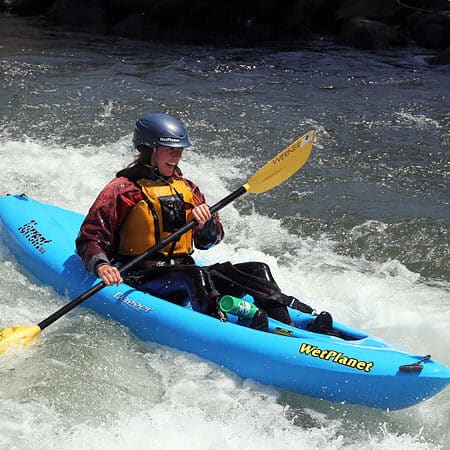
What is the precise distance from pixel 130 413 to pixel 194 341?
50 cm

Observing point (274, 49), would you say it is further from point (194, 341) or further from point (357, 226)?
point (194, 341)

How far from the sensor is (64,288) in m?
4.52

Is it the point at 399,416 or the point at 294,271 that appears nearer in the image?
the point at 399,416

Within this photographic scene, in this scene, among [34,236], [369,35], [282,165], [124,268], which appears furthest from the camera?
[369,35]

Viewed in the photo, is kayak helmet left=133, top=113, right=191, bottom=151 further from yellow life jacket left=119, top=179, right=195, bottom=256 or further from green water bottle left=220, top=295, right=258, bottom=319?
green water bottle left=220, top=295, right=258, bottom=319

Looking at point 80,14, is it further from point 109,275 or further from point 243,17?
point 109,275

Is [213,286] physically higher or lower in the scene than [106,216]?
lower

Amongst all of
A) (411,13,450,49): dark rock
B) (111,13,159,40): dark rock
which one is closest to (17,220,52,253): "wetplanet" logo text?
(111,13,159,40): dark rock

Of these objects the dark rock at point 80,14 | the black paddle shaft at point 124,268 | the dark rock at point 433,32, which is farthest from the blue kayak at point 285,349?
the dark rock at point 80,14

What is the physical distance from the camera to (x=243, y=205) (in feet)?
22.1

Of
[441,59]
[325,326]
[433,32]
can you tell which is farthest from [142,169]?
[433,32]

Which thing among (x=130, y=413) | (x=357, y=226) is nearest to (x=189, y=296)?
(x=130, y=413)

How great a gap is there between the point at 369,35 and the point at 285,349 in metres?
10.9

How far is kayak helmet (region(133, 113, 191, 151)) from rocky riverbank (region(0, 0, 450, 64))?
10.5 m
